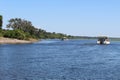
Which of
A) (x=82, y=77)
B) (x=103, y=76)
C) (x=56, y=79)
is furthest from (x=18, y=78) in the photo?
(x=103, y=76)

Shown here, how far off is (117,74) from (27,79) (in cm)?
1257

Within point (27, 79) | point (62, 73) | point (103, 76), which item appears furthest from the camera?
point (62, 73)

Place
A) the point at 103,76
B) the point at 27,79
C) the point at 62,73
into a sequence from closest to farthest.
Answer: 1. the point at 27,79
2. the point at 103,76
3. the point at 62,73

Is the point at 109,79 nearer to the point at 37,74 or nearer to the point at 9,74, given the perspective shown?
the point at 37,74

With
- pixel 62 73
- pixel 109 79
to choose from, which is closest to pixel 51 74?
pixel 62 73

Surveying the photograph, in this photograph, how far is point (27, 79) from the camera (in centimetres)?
4459

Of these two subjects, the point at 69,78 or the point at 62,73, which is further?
the point at 62,73

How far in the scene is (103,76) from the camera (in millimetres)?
47656

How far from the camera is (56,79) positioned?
44656mm

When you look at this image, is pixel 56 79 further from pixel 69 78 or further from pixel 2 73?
pixel 2 73

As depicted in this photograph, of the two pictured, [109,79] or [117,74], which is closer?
[109,79]

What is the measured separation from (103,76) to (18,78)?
10.8m

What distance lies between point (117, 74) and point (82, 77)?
573 centimetres

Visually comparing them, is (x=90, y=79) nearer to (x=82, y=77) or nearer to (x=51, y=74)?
(x=82, y=77)
